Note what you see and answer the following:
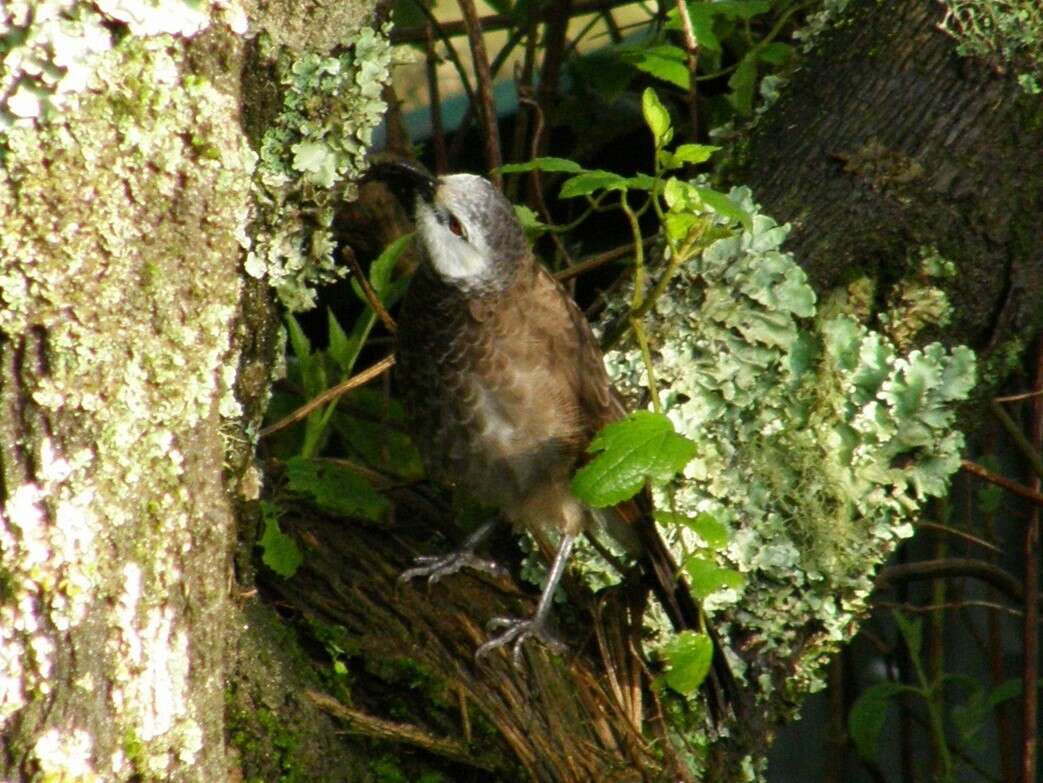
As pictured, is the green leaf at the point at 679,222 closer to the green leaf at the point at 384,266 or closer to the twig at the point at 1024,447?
the green leaf at the point at 384,266

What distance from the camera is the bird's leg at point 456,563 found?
1.93 metres

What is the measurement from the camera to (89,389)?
109cm

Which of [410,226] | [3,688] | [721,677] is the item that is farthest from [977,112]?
[3,688]

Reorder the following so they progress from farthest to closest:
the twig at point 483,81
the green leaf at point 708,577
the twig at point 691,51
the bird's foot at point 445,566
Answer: the twig at point 483,81, the twig at point 691,51, the bird's foot at point 445,566, the green leaf at point 708,577

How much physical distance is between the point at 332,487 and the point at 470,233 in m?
0.49

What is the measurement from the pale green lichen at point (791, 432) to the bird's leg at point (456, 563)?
32 centimetres

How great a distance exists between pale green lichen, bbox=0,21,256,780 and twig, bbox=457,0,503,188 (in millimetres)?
1212

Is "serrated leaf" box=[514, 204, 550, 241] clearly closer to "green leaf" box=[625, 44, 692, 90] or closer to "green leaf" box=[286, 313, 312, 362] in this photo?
"green leaf" box=[625, 44, 692, 90]

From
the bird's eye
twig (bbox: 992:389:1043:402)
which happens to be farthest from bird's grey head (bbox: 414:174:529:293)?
twig (bbox: 992:389:1043:402)

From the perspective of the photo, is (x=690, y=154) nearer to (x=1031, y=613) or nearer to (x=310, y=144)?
(x=310, y=144)

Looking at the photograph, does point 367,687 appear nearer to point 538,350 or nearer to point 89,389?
point 538,350

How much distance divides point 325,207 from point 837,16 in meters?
1.01

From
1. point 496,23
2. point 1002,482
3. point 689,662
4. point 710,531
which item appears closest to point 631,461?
point 710,531

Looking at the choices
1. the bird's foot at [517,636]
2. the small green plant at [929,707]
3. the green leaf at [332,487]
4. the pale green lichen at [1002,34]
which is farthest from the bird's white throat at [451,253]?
the small green plant at [929,707]
